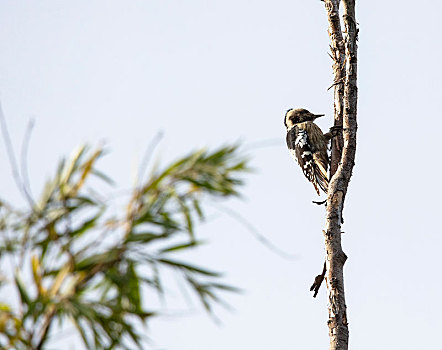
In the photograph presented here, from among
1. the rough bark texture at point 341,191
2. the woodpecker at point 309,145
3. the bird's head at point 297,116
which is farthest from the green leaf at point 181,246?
the bird's head at point 297,116

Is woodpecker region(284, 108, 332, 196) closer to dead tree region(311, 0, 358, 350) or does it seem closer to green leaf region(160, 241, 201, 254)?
dead tree region(311, 0, 358, 350)

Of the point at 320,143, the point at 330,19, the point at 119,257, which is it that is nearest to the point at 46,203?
the point at 119,257

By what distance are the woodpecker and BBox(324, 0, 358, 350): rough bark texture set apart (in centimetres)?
131

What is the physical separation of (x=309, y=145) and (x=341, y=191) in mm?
2002

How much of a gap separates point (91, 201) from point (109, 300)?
0.34 m

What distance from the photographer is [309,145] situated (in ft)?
24.0

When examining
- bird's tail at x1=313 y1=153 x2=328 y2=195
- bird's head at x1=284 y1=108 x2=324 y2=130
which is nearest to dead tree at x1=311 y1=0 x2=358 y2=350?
bird's tail at x1=313 y1=153 x2=328 y2=195

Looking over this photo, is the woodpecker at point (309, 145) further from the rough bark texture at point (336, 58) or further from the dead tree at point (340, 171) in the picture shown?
the dead tree at point (340, 171)

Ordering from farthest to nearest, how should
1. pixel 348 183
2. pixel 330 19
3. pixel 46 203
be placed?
1. pixel 330 19
2. pixel 348 183
3. pixel 46 203

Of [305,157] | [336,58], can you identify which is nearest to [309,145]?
[305,157]

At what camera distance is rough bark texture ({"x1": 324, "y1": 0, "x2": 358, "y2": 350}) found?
512 centimetres

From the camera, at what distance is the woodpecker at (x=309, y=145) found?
7.09 meters

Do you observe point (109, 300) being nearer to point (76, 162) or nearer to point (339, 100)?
point (76, 162)

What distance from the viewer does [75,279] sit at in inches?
113
